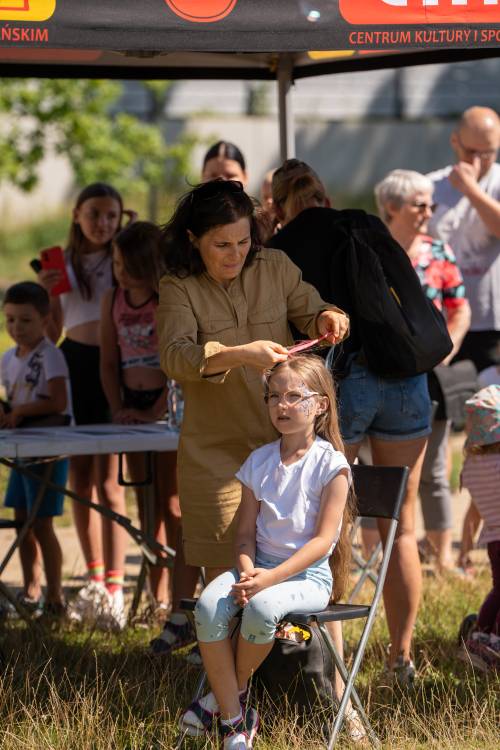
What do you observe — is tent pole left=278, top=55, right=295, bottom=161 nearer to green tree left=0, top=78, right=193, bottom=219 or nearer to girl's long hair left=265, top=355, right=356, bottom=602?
girl's long hair left=265, top=355, right=356, bottom=602

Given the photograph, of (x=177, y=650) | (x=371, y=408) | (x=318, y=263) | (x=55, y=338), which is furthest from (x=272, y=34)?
(x=55, y=338)

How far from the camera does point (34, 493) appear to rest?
583cm

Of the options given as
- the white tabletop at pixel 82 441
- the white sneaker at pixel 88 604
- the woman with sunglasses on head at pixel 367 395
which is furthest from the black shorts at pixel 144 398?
the woman with sunglasses on head at pixel 367 395

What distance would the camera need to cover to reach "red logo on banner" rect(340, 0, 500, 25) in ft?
12.7

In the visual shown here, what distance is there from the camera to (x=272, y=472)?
3881 mm

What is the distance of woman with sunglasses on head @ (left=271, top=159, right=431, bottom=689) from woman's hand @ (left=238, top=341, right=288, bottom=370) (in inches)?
29.2

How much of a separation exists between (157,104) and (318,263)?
22693 mm

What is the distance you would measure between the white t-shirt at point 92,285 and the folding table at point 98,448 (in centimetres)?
96

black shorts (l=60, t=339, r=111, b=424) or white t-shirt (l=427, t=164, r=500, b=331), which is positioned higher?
white t-shirt (l=427, t=164, r=500, b=331)

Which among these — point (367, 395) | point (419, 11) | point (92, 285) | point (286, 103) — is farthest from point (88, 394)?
point (419, 11)

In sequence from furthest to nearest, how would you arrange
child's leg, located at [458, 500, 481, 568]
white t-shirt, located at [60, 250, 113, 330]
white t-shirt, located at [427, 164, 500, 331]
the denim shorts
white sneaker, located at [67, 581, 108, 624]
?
white t-shirt, located at [427, 164, 500, 331]
child's leg, located at [458, 500, 481, 568]
white t-shirt, located at [60, 250, 113, 330]
white sneaker, located at [67, 581, 108, 624]
the denim shorts

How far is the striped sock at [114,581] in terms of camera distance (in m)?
5.83

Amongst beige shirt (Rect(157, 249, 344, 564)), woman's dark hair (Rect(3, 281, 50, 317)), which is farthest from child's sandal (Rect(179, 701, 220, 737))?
woman's dark hair (Rect(3, 281, 50, 317))

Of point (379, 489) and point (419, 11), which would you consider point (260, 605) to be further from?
point (419, 11)
